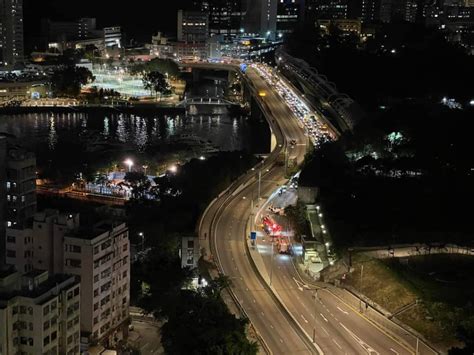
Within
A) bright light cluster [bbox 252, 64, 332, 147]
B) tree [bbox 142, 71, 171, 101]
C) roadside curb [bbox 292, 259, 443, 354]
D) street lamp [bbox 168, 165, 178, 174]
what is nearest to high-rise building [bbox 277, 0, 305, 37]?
bright light cluster [bbox 252, 64, 332, 147]

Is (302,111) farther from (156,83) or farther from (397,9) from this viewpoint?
(397,9)

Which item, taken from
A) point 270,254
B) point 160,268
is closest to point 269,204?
point 270,254

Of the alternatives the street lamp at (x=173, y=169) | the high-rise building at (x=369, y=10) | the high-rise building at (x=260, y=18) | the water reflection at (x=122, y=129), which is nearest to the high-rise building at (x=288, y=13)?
the high-rise building at (x=260, y=18)

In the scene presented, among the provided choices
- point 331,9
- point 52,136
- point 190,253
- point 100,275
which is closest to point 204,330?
point 100,275

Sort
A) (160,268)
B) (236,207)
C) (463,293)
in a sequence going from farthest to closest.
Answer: (236,207), (160,268), (463,293)

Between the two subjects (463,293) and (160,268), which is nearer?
(463,293)

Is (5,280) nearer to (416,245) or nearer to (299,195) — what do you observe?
(416,245)

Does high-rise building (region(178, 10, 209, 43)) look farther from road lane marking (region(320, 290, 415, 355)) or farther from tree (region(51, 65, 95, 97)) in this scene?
road lane marking (region(320, 290, 415, 355))
